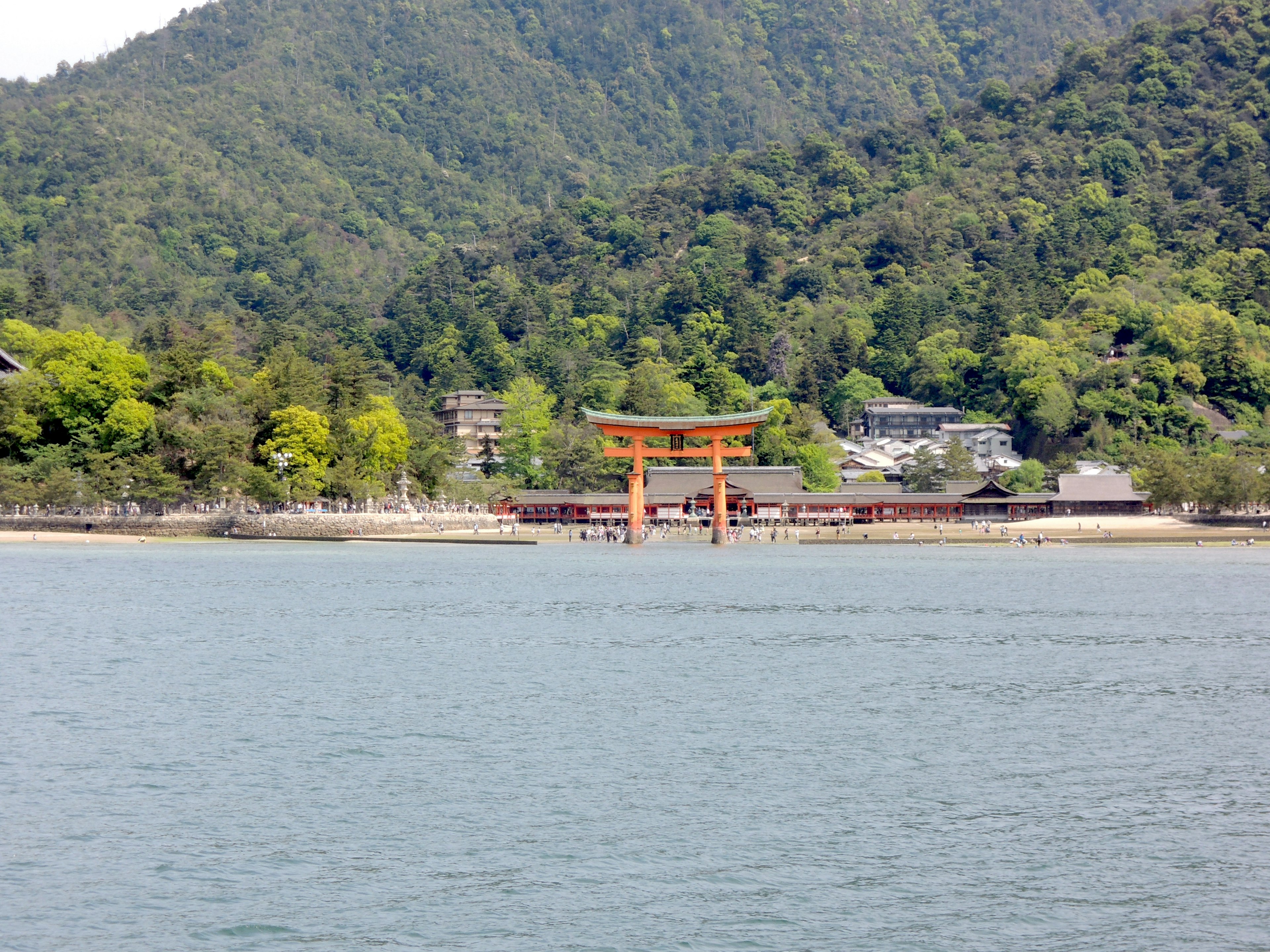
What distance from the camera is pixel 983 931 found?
387 inches

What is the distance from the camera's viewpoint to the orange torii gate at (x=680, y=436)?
2346 inches

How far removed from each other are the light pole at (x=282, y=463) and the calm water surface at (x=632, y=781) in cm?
2843

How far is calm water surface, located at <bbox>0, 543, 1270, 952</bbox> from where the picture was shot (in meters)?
10.2

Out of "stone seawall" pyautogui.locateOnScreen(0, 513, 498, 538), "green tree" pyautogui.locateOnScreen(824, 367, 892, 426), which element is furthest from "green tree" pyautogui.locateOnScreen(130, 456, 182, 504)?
"green tree" pyautogui.locateOnScreen(824, 367, 892, 426)

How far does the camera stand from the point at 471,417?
101375 millimetres

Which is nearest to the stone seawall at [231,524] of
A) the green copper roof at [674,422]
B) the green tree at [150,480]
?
the green tree at [150,480]

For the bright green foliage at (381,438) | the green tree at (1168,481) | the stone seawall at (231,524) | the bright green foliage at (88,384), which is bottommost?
the stone seawall at (231,524)

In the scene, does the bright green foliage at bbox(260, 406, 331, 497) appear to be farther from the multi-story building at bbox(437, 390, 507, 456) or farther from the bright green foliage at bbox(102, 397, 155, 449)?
the multi-story building at bbox(437, 390, 507, 456)

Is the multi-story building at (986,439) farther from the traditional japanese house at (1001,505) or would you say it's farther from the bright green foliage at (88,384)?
the bright green foliage at (88,384)

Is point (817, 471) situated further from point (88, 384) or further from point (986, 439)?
point (88, 384)

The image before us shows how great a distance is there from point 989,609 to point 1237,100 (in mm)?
126760

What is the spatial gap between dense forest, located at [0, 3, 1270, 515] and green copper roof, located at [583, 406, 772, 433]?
43.2 ft

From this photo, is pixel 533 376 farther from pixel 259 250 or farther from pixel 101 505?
pixel 259 250

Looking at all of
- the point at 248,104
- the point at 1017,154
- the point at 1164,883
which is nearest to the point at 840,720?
the point at 1164,883
